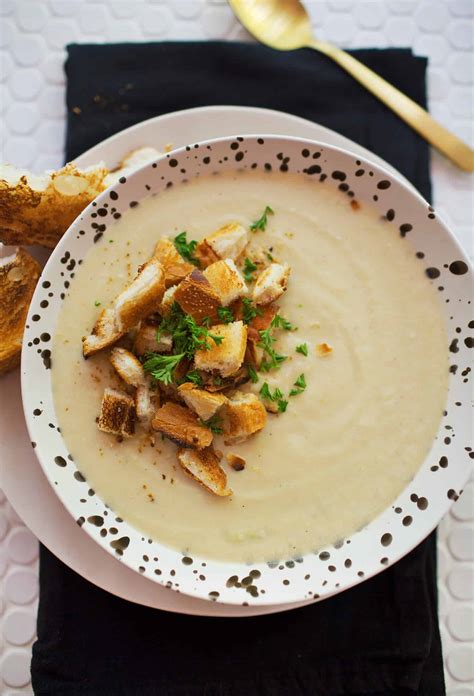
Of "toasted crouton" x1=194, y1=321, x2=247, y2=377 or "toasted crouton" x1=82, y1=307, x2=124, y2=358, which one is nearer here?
"toasted crouton" x1=194, y1=321, x2=247, y2=377

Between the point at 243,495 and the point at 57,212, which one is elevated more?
the point at 57,212

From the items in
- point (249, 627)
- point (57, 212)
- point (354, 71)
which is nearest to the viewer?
point (57, 212)

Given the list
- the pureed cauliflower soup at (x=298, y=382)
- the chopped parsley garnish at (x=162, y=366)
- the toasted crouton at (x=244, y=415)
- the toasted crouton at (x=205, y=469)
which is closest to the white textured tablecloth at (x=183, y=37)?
the pureed cauliflower soup at (x=298, y=382)

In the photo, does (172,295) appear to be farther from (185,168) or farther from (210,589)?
(210,589)

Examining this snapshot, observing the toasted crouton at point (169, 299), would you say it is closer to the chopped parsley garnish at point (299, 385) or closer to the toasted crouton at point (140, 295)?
the toasted crouton at point (140, 295)

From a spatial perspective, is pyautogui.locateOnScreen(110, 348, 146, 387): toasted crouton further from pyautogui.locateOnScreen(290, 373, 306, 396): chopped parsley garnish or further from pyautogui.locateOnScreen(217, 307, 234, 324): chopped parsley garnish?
pyautogui.locateOnScreen(290, 373, 306, 396): chopped parsley garnish

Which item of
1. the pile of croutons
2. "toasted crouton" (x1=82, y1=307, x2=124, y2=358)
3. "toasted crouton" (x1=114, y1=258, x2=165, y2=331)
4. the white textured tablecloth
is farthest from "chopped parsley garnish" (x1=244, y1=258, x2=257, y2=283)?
the white textured tablecloth

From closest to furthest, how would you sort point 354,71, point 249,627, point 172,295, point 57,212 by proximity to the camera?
point 172,295
point 57,212
point 249,627
point 354,71

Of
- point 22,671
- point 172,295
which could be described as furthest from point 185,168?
point 22,671
